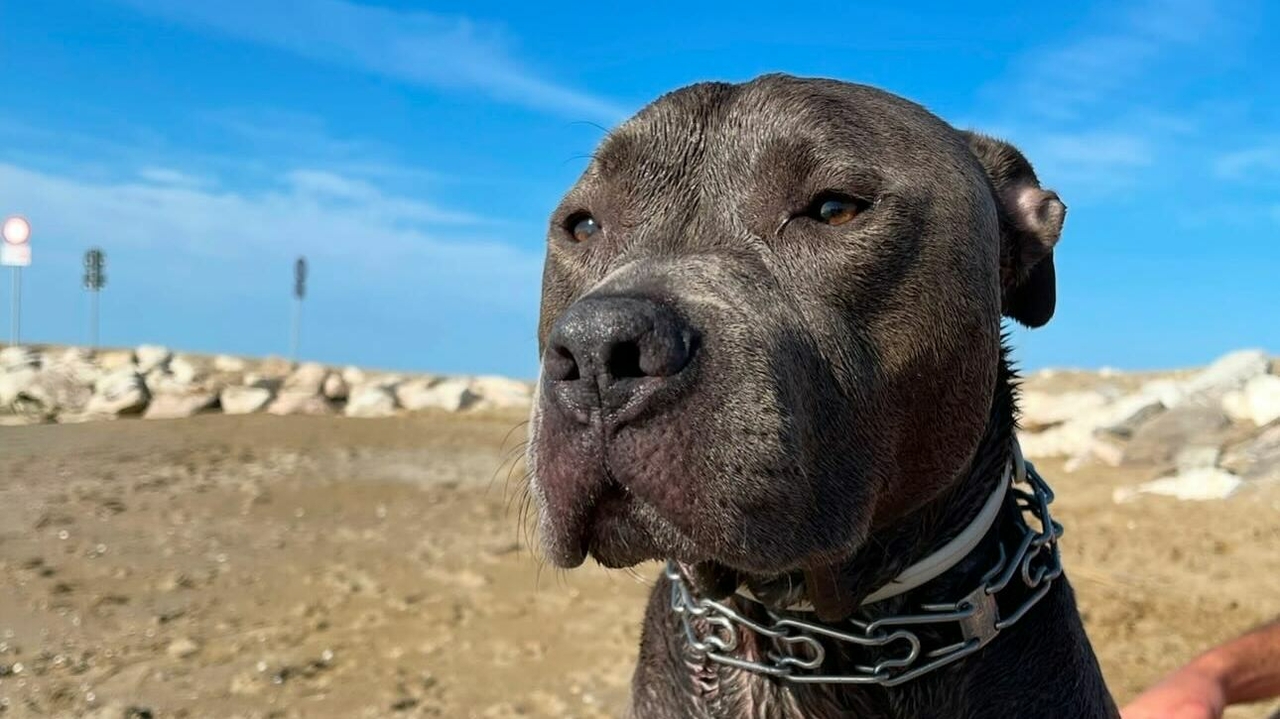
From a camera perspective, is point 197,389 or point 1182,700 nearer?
point 1182,700

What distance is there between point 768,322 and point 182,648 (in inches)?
209

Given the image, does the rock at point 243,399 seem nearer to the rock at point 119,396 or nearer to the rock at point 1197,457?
the rock at point 119,396

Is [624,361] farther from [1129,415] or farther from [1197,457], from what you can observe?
[1129,415]

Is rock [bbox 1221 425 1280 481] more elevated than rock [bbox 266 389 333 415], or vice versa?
rock [bbox 1221 425 1280 481]

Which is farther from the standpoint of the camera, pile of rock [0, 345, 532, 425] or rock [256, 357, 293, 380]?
rock [256, 357, 293, 380]

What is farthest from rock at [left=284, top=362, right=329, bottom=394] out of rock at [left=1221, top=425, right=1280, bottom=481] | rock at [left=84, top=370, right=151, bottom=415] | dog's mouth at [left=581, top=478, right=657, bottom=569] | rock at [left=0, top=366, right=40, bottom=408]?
dog's mouth at [left=581, top=478, right=657, bottom=569]

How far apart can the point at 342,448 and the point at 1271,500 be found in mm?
9533

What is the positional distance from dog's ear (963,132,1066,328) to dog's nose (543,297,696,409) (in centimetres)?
122

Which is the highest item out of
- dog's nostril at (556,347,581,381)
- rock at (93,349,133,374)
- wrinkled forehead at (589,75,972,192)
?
wrinkled forehead at (589,75,972,192)

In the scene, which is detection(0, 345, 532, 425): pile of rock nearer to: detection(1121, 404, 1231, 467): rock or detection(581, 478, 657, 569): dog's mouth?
detection(1121, 404, 1231, 467): rock

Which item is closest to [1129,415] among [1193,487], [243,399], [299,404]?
[1193,487]

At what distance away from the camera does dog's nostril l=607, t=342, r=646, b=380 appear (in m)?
1.93

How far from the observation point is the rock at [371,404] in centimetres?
1545

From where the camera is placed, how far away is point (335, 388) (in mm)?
16625
